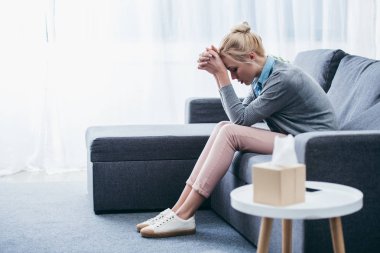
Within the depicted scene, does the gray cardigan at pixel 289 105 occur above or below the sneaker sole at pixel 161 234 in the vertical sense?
above

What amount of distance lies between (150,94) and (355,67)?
1902 millimetres

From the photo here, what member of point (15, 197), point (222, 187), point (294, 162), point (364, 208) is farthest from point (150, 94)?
point (294, 162)

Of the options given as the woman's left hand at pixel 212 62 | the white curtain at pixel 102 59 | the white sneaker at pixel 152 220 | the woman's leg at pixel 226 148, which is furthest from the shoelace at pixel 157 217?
the white curtain at pixel 102 59

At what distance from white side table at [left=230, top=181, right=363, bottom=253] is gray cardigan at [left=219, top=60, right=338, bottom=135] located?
0.70 metres

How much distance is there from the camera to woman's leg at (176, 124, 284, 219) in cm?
275

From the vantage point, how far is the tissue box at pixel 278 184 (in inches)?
70.0

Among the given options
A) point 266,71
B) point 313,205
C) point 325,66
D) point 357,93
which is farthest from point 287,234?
point 325,66

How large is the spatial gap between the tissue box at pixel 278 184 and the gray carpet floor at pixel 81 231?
0.90m

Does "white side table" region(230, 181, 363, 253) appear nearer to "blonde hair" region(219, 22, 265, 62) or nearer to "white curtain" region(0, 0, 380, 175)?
"blonde hair" region(219, 22, 265, 62)

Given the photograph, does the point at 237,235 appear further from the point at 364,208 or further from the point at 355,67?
the point at 355,67

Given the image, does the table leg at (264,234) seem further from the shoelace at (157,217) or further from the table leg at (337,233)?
the shoelace at (157,217)

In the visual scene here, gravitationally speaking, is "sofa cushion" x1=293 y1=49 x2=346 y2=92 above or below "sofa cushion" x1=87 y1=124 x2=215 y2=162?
above

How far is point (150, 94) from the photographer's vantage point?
4.69 meters

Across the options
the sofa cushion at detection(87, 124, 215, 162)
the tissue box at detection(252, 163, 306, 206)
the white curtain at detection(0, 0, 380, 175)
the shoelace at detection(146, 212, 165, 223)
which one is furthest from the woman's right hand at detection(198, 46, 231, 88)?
the white curtain at detection(0, 0, 380, 175)
